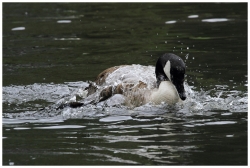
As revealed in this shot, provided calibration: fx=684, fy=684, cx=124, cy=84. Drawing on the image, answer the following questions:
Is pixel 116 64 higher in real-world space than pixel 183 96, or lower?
lower

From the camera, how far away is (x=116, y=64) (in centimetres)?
1498

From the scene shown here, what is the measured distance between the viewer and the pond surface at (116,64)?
28.8ft

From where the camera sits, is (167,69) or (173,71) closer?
(173,71)

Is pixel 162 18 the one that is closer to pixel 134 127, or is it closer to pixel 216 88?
pixel 216 88

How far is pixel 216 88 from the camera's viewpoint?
41.3 feet

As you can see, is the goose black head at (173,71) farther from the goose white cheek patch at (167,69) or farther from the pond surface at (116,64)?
the pond surface at (116,64)

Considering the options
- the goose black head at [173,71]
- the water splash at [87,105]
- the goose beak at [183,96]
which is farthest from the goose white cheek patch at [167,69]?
the water splash at [87,105]

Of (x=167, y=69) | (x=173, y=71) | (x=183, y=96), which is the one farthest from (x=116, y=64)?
(x=183, y=96)

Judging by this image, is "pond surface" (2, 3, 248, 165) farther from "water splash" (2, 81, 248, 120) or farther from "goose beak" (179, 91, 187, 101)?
"goose beak" (179, 91, 187, 101)

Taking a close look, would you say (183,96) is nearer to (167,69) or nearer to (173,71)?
(173,71)

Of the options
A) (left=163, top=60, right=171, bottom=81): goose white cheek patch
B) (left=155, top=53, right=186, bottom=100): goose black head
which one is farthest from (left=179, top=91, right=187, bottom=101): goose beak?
(left=163, top=60, right=171, bottom=81): goose white cheek patch

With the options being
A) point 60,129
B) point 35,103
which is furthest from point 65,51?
point 60,129

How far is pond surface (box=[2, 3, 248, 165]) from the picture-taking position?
28.8 ft

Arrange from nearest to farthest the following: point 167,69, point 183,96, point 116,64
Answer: point 183,96 → point 167,69 → point 116,64
